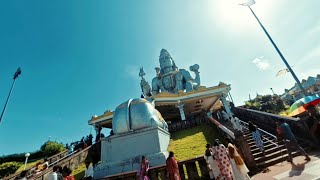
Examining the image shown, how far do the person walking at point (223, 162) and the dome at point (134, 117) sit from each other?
8.81 feet

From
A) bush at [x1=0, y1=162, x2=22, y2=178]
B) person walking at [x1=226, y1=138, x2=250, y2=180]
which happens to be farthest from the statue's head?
person walking at [x1=226, y1=138, x2=250, y2=180]

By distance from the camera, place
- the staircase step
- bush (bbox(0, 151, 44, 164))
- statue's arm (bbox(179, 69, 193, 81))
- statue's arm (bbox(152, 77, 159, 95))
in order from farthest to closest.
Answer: statue's arm (bbox(152, 77, 159, 95)) → statue's arm (bbox(179, 69, 193, 81)) → bush (bbox(0, 151, 44, 164)) → the staircase step

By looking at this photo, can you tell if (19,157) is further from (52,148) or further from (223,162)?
(223,162)

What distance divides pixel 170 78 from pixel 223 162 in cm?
2795

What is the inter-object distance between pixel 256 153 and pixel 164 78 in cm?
2624

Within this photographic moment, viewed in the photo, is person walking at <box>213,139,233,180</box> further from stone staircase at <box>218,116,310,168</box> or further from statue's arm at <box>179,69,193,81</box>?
statue's arm at <box>179,69,193,81</box>

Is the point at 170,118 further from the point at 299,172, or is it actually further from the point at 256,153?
the point at 299,172

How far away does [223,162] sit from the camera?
21.9ft

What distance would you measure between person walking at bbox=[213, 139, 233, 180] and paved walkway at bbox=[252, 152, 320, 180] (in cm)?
125

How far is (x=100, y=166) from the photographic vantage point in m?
8.17

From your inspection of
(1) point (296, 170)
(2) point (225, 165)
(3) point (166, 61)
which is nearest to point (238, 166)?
(2) point (225, 165)

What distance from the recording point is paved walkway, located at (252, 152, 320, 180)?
6076 mm

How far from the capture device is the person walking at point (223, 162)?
6582 mm

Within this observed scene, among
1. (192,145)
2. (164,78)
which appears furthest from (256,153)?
(164,78)
